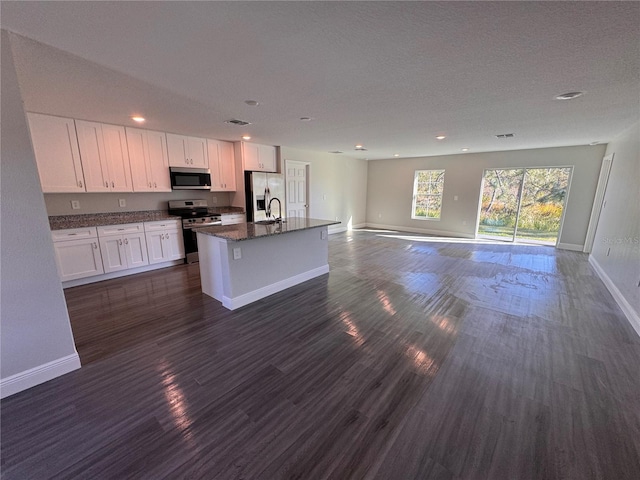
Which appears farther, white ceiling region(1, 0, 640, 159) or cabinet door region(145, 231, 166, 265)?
cabinet door region(145, 231, 166, 265)

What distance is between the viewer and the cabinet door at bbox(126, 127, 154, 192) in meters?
4.30

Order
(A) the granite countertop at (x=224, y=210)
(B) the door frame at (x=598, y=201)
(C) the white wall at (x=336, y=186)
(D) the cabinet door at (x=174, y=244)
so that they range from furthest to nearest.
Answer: (C) the white wall at (x=336, y=186) < (A) the granite countertop at (x=224, y=210) < (B) the door frame at (x=598, y=201) < (D) the cabinet door at (x=174, y=244)

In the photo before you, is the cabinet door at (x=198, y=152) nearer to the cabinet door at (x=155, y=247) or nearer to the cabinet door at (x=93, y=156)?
the cabinet door at (x=93, y=156)

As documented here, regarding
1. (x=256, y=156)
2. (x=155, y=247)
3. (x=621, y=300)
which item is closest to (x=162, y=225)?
(x=155, y=247)

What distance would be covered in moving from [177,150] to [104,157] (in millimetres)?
1103

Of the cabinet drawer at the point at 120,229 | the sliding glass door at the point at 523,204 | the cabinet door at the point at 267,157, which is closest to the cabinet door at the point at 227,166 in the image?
the cabinet door at the point at 267,157

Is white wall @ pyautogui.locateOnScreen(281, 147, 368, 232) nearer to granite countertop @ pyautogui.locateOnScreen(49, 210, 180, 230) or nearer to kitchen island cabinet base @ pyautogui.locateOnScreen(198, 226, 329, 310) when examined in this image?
granite countertop @ pyautogui.locateOnScreen(49, 210, 180, 230)

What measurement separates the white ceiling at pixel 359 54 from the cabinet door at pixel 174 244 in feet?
6.65

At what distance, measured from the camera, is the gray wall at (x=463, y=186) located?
588cm

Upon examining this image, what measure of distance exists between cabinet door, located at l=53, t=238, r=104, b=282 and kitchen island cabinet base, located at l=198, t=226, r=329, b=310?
1.74 meters

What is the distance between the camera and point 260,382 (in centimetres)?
200

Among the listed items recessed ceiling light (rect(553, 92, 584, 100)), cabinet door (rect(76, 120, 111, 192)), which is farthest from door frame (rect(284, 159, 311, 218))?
recessed ceiling light (rect(553, 92, 584, 100))

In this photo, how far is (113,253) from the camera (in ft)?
13.4

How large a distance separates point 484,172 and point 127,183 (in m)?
8.27
